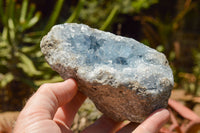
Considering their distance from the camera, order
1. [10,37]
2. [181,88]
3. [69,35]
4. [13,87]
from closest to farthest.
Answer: [69,35], [10,37], [13,87], [181,88]

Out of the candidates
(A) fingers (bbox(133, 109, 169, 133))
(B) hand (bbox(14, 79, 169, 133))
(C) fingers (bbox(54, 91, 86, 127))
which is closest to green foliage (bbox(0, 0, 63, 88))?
(C) fingers (bbox(54, 91, 86, 127))

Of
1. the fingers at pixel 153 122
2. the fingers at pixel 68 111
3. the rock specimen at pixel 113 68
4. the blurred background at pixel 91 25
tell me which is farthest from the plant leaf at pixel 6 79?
the fingers at pixel 153 122

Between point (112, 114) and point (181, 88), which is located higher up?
point (112, 114)

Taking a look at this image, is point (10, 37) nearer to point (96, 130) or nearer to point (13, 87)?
point (13, 87)

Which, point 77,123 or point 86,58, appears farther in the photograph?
point 77,123

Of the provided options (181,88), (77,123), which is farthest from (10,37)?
(181,88)

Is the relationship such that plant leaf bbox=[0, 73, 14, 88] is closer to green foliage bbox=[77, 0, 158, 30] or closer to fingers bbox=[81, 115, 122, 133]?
fingers bbox=[81, 115, 122, 133]
